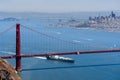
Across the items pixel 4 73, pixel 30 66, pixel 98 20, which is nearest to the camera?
pixel 4 73

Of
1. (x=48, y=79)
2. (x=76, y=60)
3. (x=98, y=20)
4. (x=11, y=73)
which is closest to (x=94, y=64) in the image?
(x=76, y=60)

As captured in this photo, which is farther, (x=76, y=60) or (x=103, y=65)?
(x=76, y=60)

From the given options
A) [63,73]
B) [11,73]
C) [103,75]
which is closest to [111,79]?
[103,75]

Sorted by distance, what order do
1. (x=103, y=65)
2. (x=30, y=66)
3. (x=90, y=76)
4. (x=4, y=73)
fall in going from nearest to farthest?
1. (x=4, y=73)
2. (x=90, y=76)
3. (x=30, y=66)
4. (x=103, y=65)

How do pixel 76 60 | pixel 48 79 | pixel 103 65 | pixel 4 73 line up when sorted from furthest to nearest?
pixel 76 60
pixel 103 65
pixel 48 79
pixel 4 73

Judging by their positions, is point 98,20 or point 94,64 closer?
point 94,64

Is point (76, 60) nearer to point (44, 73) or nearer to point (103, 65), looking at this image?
point (103, 65)

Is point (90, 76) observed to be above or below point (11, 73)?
below

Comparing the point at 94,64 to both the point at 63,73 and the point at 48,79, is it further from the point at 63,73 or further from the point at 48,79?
the point at 48,79

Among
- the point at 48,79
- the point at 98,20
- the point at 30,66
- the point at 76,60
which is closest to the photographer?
the point at 48,79
